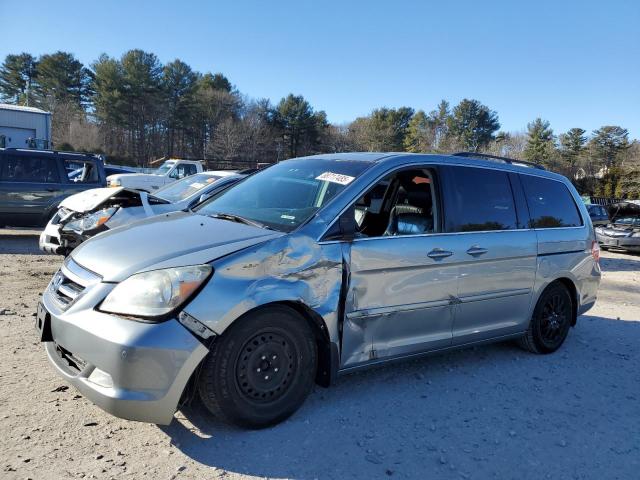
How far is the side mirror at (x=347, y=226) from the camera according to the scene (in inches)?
136

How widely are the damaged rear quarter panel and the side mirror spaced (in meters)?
0.09

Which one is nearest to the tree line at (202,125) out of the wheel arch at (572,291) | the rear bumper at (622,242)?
the rear bumper at (622,242)

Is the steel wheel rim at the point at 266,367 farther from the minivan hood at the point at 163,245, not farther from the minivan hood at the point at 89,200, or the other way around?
the minivan hood at the point at 89,200

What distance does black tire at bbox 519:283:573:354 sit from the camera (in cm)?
502

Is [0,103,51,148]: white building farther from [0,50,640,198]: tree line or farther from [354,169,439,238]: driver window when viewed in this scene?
[354,169,439,238]: driver window

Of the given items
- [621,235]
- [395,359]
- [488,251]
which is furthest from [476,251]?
[621,235]

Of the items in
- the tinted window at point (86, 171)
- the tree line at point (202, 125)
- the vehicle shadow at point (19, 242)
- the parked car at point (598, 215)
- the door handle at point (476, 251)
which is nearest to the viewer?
the door handle at point (476, 251)

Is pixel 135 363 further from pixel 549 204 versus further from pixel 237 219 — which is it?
pixel 549 204

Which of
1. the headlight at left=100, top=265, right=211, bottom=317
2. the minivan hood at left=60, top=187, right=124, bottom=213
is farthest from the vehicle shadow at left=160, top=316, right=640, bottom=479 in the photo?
the minivan hood at left=60, top=187, right=124, bottom=213

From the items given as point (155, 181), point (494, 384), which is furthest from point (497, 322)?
Answer: point (155, 181)

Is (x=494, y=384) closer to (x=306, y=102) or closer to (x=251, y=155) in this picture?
(x=251, y=155)

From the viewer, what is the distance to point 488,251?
4293 mm

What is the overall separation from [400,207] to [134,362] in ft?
8.83

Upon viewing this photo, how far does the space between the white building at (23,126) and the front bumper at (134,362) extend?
32123 mm
